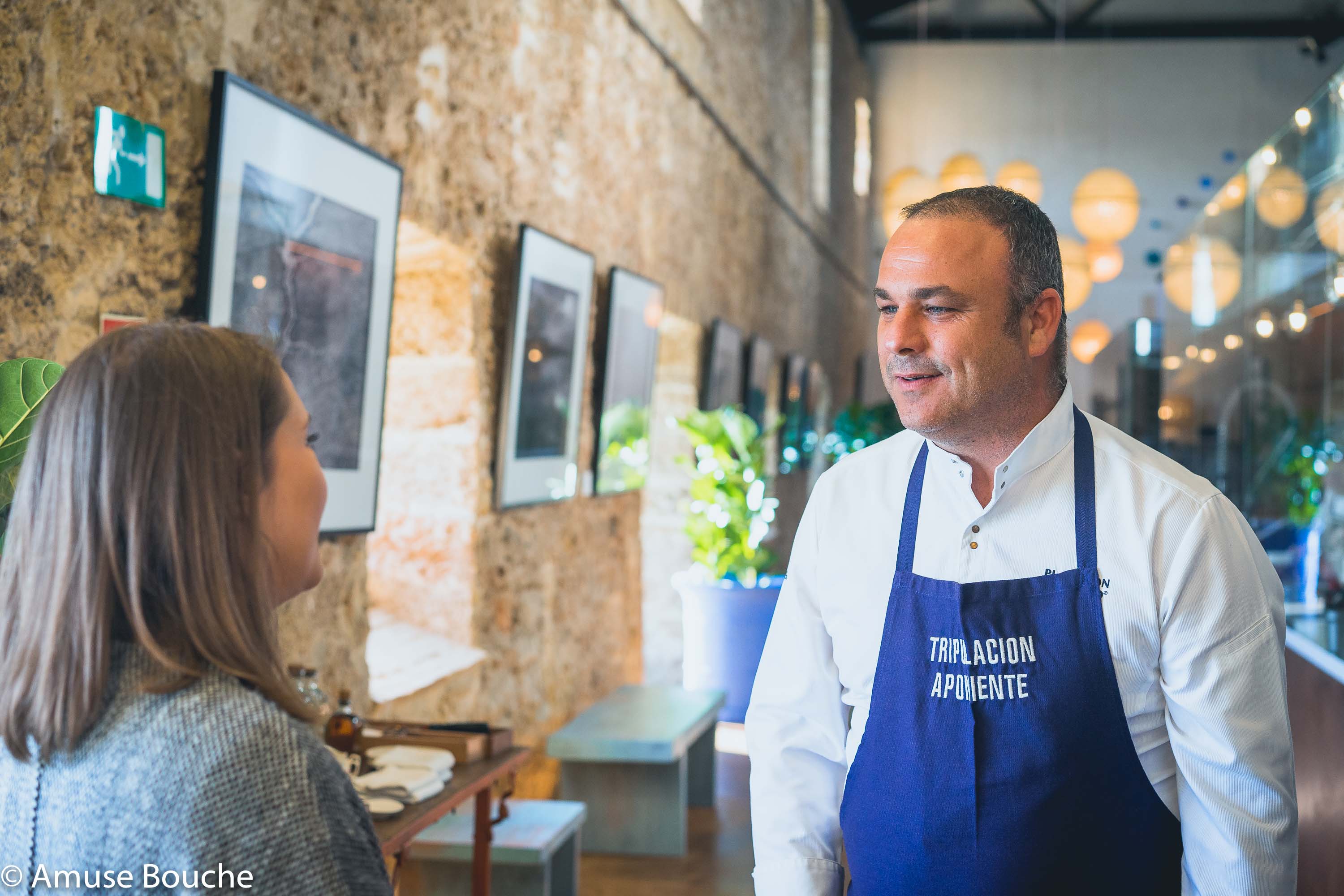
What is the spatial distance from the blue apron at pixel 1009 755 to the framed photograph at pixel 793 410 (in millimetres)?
7322

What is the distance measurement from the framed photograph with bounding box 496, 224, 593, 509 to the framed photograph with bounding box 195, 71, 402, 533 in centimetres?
88

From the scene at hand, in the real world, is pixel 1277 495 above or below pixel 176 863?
above

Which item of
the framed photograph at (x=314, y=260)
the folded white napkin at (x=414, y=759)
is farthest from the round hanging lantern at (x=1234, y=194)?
the folded white napkin at (x=414, y=759)

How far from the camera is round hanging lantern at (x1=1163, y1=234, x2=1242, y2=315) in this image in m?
5.77

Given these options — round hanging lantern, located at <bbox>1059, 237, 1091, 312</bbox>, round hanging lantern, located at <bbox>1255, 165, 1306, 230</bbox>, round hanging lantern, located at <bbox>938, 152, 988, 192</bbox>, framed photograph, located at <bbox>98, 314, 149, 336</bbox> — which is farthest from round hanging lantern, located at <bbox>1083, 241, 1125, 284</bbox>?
framed photograph, located at <bbox>98, 314, 149, 336</bbox>

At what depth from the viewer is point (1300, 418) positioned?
458 cm

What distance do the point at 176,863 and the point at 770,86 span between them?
26.9ft

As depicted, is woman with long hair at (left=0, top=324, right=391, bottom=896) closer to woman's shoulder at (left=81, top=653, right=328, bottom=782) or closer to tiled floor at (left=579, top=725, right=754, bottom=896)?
woman's shoulder at (left=81, top=653, right=328, bottom=782)

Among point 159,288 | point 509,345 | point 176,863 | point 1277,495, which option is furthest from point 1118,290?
point 176,863

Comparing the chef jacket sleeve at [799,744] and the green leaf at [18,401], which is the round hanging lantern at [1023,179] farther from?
the green leaf at [18,401]

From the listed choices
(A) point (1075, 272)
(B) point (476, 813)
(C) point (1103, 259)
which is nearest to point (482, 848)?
(B) point (476, 813)

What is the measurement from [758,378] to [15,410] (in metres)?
6.88

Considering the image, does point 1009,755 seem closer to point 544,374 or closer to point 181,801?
point 181,801

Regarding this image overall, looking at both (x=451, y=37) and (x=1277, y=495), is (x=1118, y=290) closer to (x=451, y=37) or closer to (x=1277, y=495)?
(x=1277, y=495)
